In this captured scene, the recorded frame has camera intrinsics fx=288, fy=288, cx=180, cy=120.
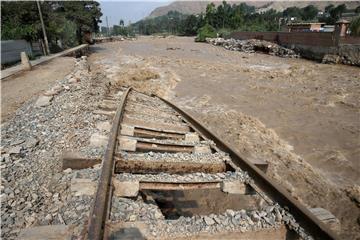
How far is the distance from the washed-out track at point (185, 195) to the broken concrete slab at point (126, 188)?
0.01 meters

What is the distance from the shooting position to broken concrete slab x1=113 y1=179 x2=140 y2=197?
320cm

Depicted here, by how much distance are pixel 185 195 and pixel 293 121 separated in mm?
4986

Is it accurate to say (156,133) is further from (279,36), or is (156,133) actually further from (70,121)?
(279,36)

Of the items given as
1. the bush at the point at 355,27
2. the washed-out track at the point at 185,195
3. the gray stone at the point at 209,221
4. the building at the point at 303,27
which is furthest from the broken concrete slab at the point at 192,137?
the building at the point at 303,27

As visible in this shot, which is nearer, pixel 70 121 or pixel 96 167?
pixel 96 167

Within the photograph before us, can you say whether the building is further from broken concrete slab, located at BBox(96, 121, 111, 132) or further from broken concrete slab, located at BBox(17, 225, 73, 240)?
broken concrete slab, located at BBox(17, 225, 73, 240)

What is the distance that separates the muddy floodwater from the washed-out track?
4.64ft

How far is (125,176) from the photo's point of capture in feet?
11.2

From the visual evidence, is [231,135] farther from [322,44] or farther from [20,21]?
[20,21]

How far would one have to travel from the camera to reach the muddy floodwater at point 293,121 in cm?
496

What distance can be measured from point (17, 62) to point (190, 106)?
1614 cm

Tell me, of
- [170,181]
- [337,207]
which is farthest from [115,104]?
[337,207]

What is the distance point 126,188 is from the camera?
3258mm

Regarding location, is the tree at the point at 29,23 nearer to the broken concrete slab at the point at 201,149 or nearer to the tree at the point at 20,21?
the tree at the point at 20,21
